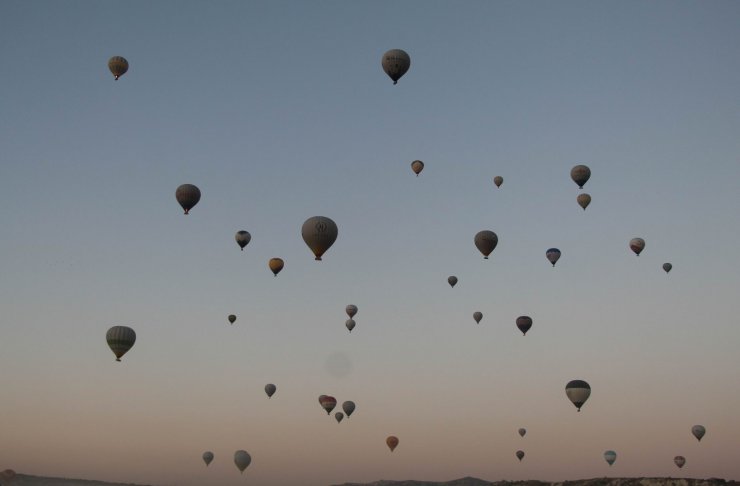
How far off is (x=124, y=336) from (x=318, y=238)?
50.9ft

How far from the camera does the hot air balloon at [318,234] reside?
42.3 m

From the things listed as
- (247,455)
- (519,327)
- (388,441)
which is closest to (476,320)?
(519,327)

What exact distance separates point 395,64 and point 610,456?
47.6 m

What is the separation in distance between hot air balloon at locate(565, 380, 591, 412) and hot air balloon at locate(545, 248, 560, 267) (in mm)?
11159

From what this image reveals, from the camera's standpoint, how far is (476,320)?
218ft

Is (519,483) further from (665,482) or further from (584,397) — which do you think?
(584,397)

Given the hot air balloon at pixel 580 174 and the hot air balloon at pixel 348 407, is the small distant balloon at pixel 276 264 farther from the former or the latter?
the hot air balloon at pixel 580 174

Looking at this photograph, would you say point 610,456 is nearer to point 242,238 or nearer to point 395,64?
point 242,238

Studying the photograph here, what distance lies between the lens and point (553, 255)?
60.1 m

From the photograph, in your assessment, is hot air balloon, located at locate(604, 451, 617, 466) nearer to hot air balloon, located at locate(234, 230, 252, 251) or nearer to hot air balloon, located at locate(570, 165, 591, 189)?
hot air balloon, located at locate(570, 165, 591, 189)

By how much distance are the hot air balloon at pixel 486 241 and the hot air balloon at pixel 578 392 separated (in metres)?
11.5

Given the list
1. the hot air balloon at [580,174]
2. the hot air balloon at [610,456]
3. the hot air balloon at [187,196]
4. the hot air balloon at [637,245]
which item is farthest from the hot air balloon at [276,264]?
the hot air balloon at [610,456]

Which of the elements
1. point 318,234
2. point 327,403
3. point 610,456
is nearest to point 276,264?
point 327,403

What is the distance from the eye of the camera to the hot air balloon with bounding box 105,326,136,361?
46.6 m
